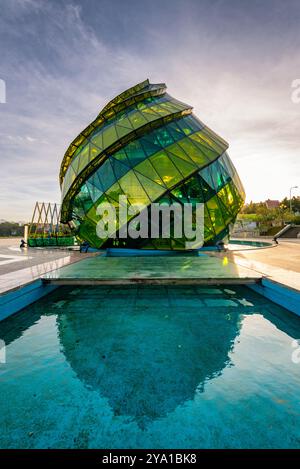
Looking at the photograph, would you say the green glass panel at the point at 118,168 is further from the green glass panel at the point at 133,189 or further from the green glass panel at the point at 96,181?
the green glass panel at the point at 96,181

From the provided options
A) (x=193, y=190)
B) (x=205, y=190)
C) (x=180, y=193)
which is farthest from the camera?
(x=205, y=190)

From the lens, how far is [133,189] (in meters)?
15.3

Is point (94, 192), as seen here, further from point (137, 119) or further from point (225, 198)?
point (225, 198)

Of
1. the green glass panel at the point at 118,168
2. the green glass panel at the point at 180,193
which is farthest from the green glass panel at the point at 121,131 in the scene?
the green glass panel at the point at 180,193

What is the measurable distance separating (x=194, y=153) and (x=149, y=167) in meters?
3.77

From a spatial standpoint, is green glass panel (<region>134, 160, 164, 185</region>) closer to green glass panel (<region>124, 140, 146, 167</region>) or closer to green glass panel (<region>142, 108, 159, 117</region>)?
green glass panel (<region>124, 140, 146, 167</region>)

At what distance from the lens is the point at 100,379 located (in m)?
3.48

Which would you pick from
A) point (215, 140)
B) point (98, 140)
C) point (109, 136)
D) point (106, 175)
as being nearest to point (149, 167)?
point (106, 175)

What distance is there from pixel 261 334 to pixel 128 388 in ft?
11.3

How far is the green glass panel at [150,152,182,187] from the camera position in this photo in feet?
49.3

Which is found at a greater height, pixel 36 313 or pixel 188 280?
pixel 188 280
